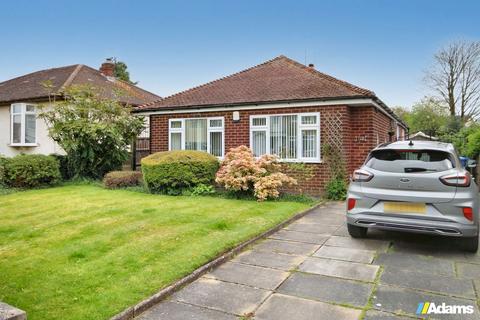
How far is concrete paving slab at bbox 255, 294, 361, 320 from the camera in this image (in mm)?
3109

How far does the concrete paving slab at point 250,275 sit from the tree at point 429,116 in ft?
106

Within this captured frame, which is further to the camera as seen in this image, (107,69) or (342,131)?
(107,69)

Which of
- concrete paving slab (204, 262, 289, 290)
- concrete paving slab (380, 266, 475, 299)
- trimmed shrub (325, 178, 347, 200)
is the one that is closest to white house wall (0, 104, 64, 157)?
trimmed shrub (325, 178, 347, 200)

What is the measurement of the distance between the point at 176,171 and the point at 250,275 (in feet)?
20.1

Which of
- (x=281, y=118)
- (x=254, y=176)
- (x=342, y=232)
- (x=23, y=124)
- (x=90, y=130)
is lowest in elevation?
(x=342, y=232)

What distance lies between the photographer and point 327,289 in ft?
12.2

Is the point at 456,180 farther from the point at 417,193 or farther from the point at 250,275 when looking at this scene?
the point at 250,275

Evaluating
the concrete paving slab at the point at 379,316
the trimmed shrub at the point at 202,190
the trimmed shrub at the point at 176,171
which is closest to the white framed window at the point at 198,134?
the trimmed shrub at the point at 176,171

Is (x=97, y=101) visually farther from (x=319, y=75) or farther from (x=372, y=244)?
(x=372, y=244)

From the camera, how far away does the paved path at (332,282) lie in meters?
3.22

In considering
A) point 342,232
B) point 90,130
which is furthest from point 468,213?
point 90,130

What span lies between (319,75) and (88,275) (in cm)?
992

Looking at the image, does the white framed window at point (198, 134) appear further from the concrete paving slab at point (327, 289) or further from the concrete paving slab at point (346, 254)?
the concrete paving slab at point (327, 289)

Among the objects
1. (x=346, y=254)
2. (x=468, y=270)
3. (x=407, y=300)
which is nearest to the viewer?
(x=407, y=300)
